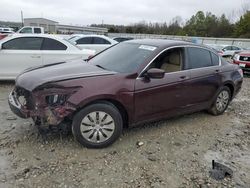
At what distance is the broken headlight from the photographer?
127 inches

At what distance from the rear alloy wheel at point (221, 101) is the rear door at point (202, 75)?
0.29 meters

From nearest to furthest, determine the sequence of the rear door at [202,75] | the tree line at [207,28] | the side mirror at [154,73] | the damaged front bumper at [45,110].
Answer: the damaged front bumper at [45,110], the side mirror at [154,73], the rear door at [202,75], the tree line at [207,28]

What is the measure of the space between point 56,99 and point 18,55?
4.11 metres

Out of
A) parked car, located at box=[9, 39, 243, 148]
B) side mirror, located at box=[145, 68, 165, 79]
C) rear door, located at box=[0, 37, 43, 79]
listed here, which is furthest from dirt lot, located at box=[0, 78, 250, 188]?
rear door, located at box=[0, 37, 43, 79]

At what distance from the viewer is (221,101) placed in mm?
5172

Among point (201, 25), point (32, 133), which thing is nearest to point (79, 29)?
point (201, 25)

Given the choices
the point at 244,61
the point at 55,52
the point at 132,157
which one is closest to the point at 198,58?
the point at 132,157

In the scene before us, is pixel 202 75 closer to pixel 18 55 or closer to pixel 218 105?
pixel 218 105

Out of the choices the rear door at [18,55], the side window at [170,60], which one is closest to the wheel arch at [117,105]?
the side window at [170,60]

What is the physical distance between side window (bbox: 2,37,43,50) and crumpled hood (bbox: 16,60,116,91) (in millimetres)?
3186

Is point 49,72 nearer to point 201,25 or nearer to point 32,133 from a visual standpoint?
point 32,133

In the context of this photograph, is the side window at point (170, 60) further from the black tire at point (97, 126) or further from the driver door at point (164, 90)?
the black tire at point (97, 126)

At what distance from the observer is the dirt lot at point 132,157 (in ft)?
→ 9.51

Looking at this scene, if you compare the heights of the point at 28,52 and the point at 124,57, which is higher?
the point at 124,57
